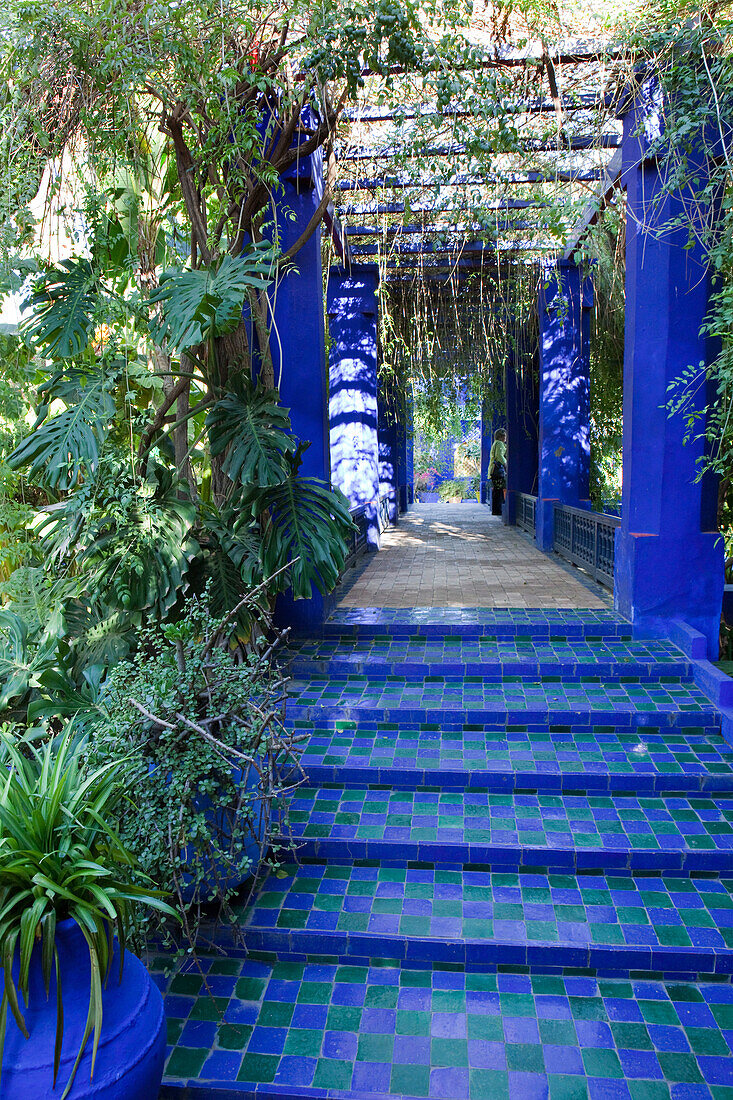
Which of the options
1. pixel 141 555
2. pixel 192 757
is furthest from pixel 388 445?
pixel 192 757

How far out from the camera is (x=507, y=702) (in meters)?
4.29

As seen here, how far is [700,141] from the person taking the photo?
461 cm

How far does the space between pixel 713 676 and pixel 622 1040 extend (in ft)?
7.65

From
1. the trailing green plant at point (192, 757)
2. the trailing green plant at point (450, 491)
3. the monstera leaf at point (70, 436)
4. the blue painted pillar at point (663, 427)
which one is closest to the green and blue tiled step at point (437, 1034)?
the trailing green plant at point (192, 757)

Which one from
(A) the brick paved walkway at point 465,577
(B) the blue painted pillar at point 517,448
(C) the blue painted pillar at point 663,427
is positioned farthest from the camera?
(B) the blue painted pillar at point 517,448

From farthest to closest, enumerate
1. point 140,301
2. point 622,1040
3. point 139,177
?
point 139,177 → point 140,301 → point 622,1040

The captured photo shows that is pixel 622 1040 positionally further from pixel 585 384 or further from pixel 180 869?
pixel 585 384

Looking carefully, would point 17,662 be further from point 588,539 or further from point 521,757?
point 588,539

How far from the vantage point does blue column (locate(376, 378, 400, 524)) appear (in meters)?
11.3

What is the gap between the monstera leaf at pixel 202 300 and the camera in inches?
124

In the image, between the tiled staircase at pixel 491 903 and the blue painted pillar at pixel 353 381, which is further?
the blue painted pillar at pixel 353 381

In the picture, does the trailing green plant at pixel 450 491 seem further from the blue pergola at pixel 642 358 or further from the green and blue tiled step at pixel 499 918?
the green and blue tiled step at pixel 499 918

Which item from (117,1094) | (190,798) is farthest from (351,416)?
(117,1094)

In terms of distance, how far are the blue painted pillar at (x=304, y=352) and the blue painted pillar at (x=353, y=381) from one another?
362 cm
